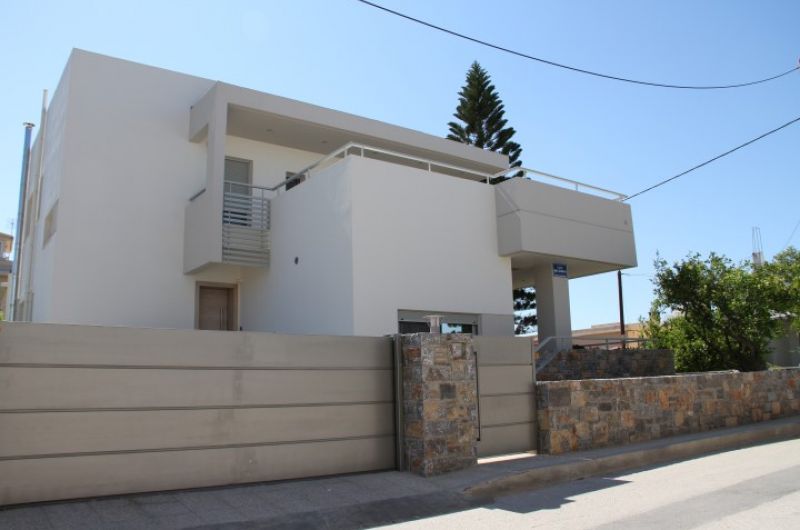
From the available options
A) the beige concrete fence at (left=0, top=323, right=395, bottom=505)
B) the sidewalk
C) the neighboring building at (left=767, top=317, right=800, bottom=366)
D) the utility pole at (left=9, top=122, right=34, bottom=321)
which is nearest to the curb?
the sidewalk

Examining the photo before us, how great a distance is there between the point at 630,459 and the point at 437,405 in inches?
123

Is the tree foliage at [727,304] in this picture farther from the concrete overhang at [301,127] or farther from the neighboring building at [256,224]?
the concrete overhang at [301,127]

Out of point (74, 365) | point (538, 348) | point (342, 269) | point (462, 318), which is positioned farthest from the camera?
point (538, 348)

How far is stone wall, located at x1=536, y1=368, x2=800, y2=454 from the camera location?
966 centimetres

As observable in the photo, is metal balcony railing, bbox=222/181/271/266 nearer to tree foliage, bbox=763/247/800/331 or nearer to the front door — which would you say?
the front door

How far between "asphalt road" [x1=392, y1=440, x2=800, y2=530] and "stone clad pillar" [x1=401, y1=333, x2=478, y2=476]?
3.22 feet

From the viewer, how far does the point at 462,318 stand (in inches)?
592

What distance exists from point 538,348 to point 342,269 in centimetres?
552

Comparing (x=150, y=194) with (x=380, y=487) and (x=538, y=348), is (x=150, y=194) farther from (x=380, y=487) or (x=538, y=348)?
(x=380, y=487)

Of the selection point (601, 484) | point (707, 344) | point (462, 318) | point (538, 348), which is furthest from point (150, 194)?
point (707, 344)

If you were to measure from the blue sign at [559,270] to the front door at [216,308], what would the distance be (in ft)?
27.7

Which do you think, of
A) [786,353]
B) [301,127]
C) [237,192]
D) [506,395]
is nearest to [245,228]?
[237,192]

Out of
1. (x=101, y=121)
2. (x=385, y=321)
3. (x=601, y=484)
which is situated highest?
(x=101, y=121)

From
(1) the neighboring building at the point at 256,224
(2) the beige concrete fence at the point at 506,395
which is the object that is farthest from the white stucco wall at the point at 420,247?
(2) the beige concrete fence at the point at 506,395
